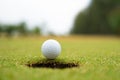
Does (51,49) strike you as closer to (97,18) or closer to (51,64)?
(51,64)

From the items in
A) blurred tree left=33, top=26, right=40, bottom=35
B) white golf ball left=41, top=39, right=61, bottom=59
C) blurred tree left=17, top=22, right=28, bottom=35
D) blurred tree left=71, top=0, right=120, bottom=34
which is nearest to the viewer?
white golf ball left=41, top=39, right=61, bottom=59

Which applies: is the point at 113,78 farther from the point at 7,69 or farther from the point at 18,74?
the point at 7,69

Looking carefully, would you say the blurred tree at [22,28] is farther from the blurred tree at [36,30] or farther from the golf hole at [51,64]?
the golf hole at [51,64]

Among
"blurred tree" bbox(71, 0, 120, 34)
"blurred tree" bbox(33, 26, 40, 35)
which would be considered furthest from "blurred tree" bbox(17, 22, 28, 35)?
"blurred tree" bbox(71, 0, 120, 34)

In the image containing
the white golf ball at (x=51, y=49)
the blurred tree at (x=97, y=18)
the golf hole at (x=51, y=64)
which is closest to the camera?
the golf hole at (x=51, y=64)

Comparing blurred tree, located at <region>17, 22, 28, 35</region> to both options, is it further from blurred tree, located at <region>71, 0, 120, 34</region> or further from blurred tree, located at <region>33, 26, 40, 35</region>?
blurred tree, located at <region>71, 0, 120, 34</region>

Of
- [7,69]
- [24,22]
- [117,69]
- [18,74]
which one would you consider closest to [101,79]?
[117,69]

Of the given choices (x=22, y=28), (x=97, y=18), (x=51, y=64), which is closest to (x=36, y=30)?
(x=22, y=28)

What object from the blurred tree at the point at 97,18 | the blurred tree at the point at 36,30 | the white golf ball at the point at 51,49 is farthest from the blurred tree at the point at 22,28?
the white golf ball at the point at 51,49

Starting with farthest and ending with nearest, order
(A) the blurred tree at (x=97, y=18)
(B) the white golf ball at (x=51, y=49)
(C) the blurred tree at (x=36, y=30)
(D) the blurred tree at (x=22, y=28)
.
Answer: (C) the blurred tree at (x=36, y=30) → (D) the blurred tree at (x=22, y=28) → (A) the blurred tree at (x=97, y=18) → (B) the white golf ball at (x=51, y=49)
